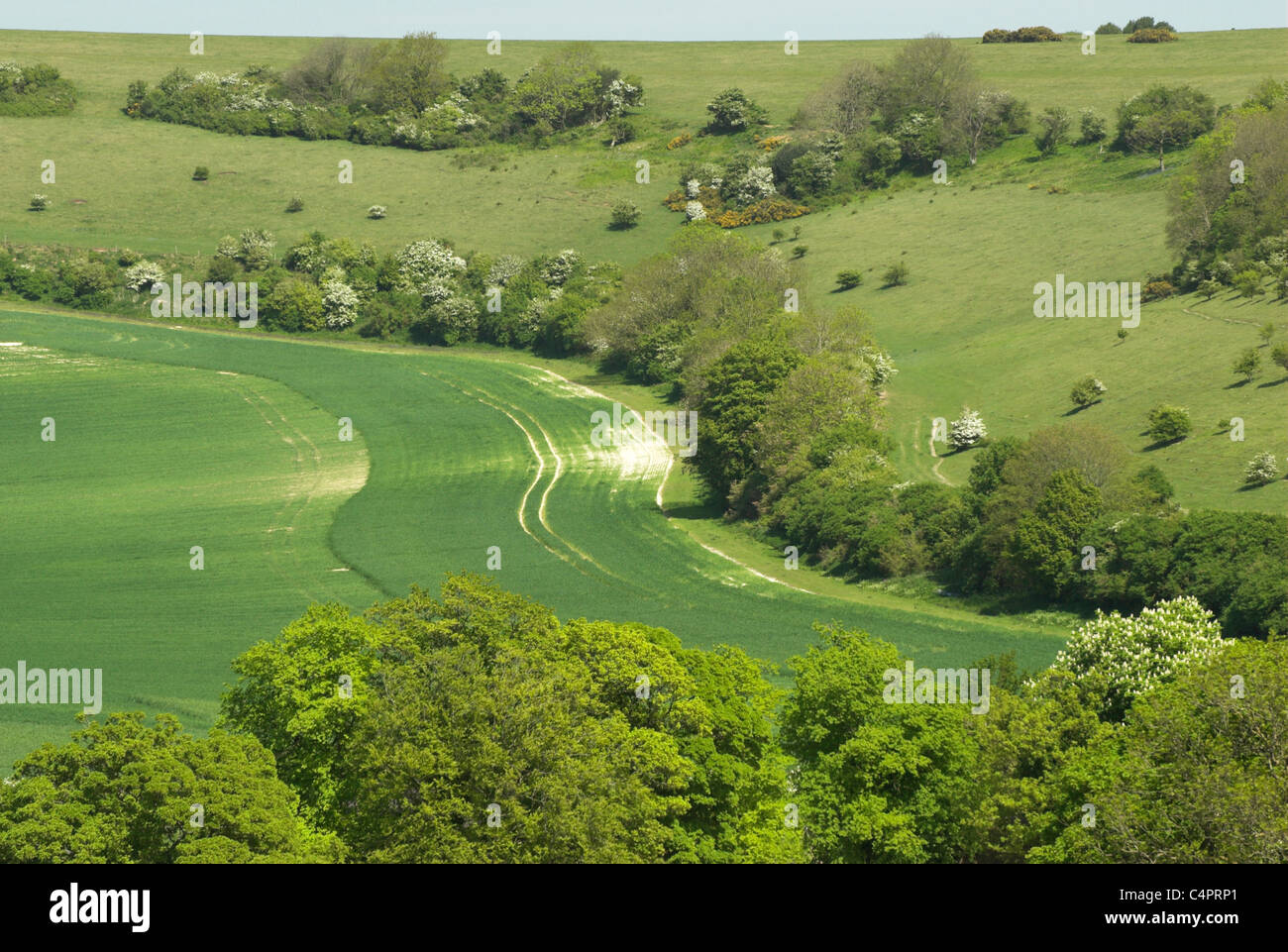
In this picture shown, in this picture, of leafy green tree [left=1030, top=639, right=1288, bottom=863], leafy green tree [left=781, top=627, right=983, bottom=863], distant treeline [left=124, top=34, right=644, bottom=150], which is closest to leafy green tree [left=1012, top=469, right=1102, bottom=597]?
leafy green tree [left=781, top=627, right=983, bottom=863]

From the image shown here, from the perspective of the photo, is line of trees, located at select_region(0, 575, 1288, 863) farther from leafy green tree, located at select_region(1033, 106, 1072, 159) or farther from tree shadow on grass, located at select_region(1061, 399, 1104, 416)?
leafy green tree, located at select_region(1033, 106, 1072, 159)

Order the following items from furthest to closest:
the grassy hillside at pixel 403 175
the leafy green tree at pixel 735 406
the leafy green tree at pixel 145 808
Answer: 1. the grassy hillside at pixel 403 175
2. the leafy green tree at pixel 735 406
3. the leafy green tree at pixel 145 808

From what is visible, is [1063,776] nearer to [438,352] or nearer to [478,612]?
[478,612]

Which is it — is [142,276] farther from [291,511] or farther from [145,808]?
[145,808]

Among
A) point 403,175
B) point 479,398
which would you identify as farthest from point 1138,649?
point 403,175

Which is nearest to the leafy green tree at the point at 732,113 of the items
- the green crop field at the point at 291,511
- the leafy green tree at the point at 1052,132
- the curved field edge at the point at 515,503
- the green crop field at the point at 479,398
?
the green crop field at the point at 479,398

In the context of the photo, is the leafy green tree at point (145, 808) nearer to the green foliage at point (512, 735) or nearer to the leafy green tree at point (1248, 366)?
the green foliage at point (512, 735)

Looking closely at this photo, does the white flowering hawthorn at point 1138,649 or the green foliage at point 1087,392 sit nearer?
the white flowering hawthorn at point 1138,649
